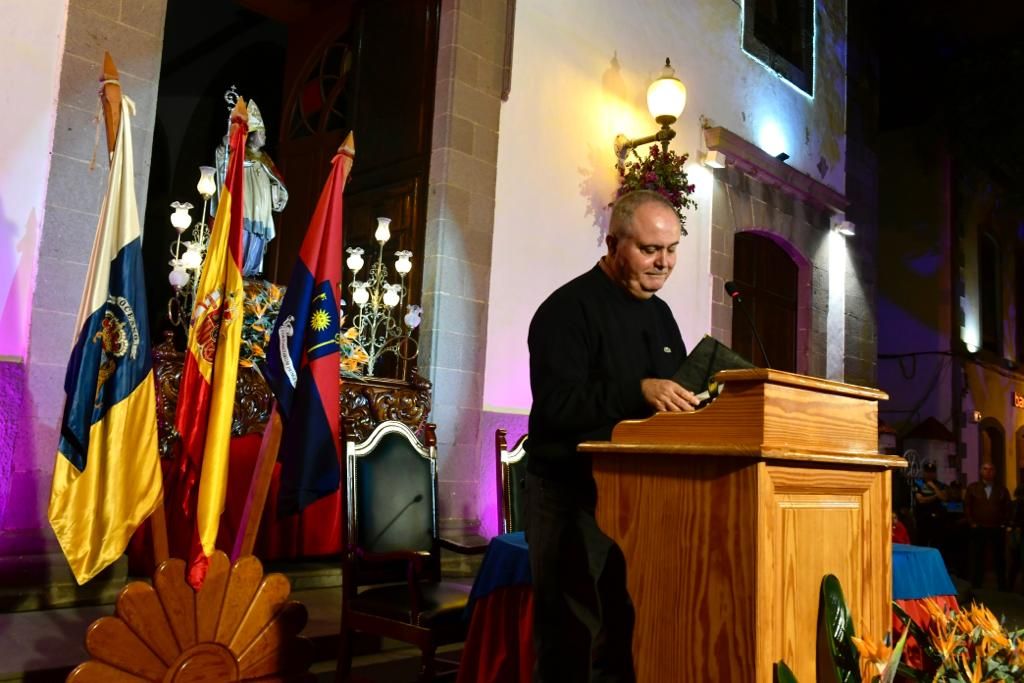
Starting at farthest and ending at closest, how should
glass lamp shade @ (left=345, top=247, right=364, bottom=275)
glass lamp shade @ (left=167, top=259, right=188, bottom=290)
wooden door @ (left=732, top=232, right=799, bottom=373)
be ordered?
wooden door @ (left=732, top=232, right=799, bottom=373) < glass lamp shade @ (left=345, top=247, right=364, bottom=275) < glass lamp shade @ (left=167, top=259, right=188, bottom=290)

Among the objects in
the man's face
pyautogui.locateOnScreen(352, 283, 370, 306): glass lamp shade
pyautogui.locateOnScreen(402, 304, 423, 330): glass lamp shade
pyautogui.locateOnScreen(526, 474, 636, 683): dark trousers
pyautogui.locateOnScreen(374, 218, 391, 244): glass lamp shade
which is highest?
pyautogui.locateOnScreen(374, 218, 391, 244): glass lamp shade

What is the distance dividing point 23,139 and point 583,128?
367 cm

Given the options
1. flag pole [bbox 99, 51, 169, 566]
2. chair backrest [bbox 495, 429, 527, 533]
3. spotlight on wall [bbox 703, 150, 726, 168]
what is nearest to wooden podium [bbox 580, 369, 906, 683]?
flag pole [bbox 99, 51, 169, 566]

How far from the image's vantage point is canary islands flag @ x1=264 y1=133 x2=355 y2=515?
304 centimetres

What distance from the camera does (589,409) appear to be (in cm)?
198

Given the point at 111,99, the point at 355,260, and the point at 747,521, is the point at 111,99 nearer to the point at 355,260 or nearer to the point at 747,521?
the point at 747,521

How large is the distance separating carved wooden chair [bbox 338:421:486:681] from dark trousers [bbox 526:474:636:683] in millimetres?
1237

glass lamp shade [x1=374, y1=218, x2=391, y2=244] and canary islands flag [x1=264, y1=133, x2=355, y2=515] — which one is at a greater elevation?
glass lamp shade [x1=374, y1=218, x2=391, y2=244]

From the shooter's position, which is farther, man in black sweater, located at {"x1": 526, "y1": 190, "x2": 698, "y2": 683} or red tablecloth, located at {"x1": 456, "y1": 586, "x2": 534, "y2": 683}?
red tablecloth, located at {"x1": 456, "y1": 586, "x2": 534, "y2": 683}

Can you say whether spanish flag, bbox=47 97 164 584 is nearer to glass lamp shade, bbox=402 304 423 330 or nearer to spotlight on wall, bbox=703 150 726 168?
glass lamp shade, bbox=402 304 423 330

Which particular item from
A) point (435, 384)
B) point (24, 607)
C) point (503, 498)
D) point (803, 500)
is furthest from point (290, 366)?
point (435, 384)

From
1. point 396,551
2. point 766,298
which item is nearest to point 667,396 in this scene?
point 396,551

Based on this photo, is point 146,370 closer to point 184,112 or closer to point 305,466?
point 305,466

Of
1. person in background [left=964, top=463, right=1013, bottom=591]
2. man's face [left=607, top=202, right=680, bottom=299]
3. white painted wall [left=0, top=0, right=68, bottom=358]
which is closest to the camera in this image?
man's face [left=607, top=202, right=680, bottom=299]
